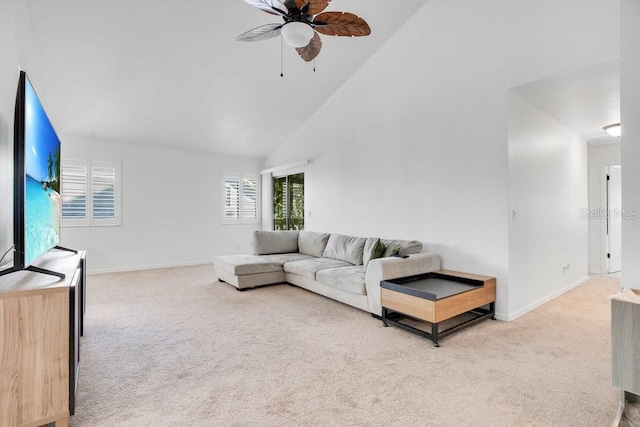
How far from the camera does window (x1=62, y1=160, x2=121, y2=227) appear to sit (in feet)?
17.9

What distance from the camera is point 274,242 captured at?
18.2ft

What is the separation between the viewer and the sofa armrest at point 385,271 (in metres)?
3.33

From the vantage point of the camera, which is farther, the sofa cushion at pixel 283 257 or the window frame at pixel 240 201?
the window frame at pixel 240 201

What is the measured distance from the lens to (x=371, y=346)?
269cm

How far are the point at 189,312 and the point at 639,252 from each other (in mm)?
3946

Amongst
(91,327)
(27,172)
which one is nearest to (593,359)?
(27,172)

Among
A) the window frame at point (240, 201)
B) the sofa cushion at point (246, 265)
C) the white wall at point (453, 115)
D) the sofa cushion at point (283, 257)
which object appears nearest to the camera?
the white wall at point (453, 115)

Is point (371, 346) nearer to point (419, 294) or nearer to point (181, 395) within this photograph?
point (419, 294)

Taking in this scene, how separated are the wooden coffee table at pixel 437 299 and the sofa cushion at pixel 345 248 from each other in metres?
1.18

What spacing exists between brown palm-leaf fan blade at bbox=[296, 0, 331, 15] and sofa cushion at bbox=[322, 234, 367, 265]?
3092mm

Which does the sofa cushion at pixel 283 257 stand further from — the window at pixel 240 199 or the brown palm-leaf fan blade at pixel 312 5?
the brown palm-leaf fan blade at pixel 312 5

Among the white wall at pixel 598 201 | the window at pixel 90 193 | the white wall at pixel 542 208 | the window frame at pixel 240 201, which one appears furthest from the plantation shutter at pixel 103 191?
the white wall at pixel 598 201

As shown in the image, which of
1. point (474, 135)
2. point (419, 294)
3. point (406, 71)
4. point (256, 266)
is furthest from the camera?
point (256, 266)

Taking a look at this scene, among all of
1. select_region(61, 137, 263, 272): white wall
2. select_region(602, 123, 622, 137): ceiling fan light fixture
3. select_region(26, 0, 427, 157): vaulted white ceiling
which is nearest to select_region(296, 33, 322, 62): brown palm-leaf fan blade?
select_region(26, 0, 427, 157): vaulted white ceiling
